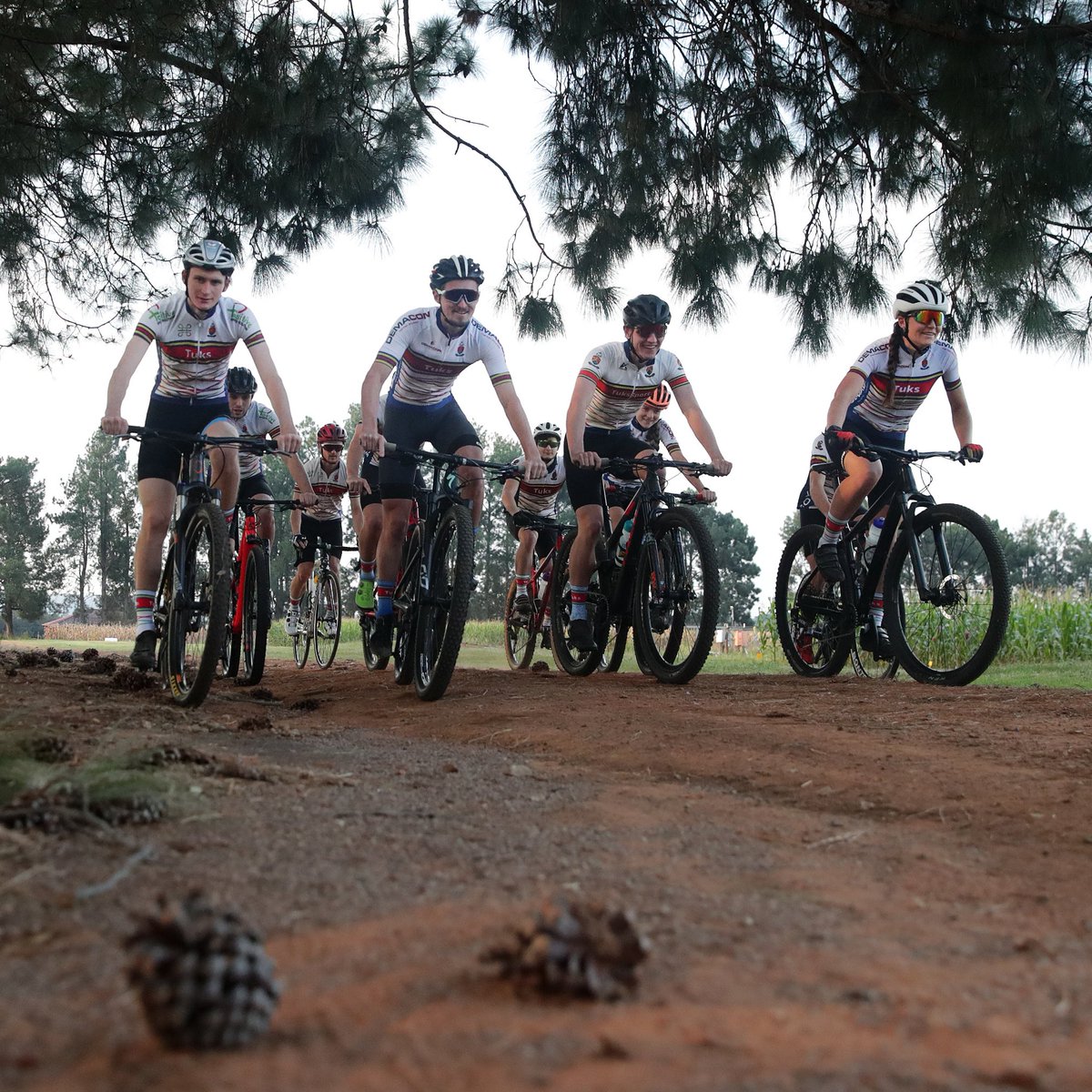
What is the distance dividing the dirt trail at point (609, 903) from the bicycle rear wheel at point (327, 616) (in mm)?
6453

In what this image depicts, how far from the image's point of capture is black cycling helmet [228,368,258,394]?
9148 mm

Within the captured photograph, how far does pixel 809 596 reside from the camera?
27.1 ft

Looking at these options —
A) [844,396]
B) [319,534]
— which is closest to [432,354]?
[844,396]

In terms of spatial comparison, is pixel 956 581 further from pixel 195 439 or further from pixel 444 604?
pixel 195 439

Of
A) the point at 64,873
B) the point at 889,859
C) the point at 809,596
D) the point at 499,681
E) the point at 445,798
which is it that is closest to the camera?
the point at 64,873

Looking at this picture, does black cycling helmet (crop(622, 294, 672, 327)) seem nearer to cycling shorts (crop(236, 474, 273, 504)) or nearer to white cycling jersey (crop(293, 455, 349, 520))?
cycling shorts (crop(236, 474, 273, 504))

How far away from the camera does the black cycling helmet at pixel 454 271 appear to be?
687cm

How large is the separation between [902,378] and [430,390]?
306 cm

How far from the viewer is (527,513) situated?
9852 mm

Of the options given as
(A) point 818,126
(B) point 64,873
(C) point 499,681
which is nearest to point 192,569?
(C) point 499,681

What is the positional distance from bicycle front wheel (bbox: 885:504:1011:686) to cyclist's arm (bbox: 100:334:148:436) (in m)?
4.53

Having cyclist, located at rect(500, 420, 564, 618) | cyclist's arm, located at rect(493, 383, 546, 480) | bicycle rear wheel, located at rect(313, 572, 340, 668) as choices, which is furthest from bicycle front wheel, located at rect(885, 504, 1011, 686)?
bicycle rear wheel, located at rect(313, 572, 340, 668)

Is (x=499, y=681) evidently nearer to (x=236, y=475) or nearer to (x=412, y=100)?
(x=236, y=475)

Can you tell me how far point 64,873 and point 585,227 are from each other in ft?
27.3
